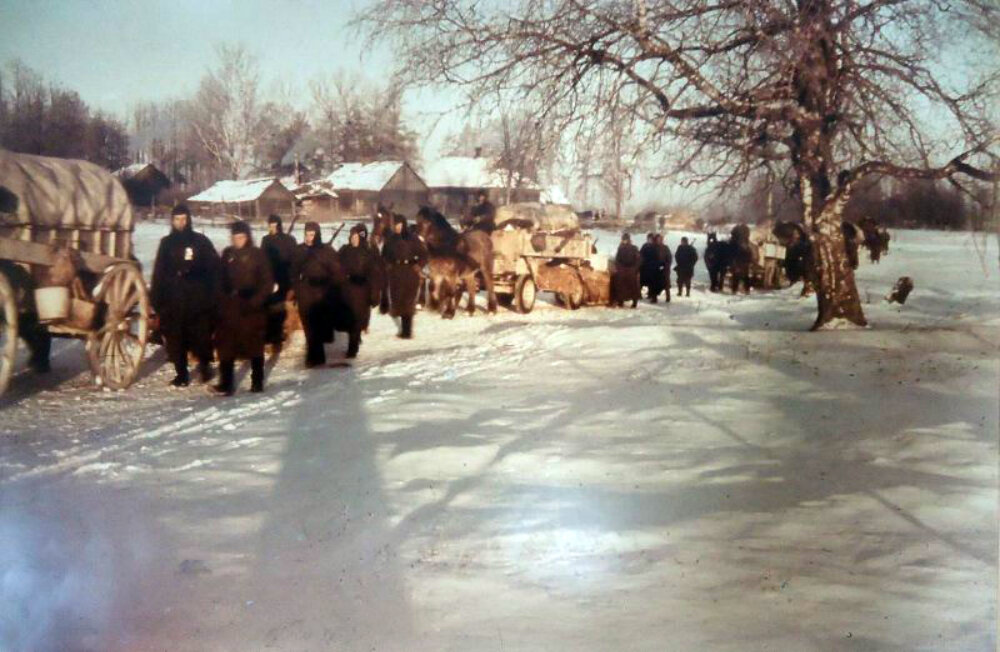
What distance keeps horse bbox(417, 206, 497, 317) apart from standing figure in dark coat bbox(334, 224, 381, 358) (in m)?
0.41

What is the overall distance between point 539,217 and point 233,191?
261 centimetres

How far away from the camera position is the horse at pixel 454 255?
17.1 feet

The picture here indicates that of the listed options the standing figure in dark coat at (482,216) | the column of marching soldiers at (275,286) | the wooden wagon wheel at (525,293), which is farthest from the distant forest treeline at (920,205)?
the wooden wagon wheel at (525,293)

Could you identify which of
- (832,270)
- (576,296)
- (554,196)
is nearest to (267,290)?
(554,196)

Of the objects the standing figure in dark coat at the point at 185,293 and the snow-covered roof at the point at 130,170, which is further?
the standing figure in dark coat at the point at 185,293

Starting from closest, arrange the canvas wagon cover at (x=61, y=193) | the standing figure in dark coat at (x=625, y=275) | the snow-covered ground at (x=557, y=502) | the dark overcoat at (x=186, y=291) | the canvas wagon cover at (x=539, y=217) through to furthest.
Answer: the snow-covered ground at (x=557, y=502) < the canvas wagon cover at (x=61, y=193) < the dark overcoat at (x=186, y=291) < the canvas wagon cover at (x=539, y=217) < the standing figure in dark coat at (x=625, y=275)

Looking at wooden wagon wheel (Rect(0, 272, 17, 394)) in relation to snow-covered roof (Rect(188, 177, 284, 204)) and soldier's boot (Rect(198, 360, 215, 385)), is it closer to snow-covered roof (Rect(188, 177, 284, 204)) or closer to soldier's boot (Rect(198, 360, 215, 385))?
snow-covered roof (Rect(188, 177, 284, 204))

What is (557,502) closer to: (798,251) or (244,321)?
(798,251)

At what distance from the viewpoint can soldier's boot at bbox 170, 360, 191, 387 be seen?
21.6 feet

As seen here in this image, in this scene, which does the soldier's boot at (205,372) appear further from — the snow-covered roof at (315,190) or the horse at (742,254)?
the horse at (742,254)

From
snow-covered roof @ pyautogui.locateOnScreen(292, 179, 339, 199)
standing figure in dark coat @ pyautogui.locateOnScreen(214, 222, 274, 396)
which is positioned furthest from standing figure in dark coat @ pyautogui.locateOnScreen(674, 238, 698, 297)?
standing figure in dark coat @ pyautogui.locateOnScreen(214, 222, 274, 396)

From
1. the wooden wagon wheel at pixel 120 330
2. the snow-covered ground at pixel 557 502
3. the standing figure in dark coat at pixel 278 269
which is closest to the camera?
the snow-covered ground at pixel 557 502

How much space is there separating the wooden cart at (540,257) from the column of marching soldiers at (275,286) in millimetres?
472

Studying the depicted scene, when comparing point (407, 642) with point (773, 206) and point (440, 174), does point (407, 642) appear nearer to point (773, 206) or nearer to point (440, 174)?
point (440, 174)
